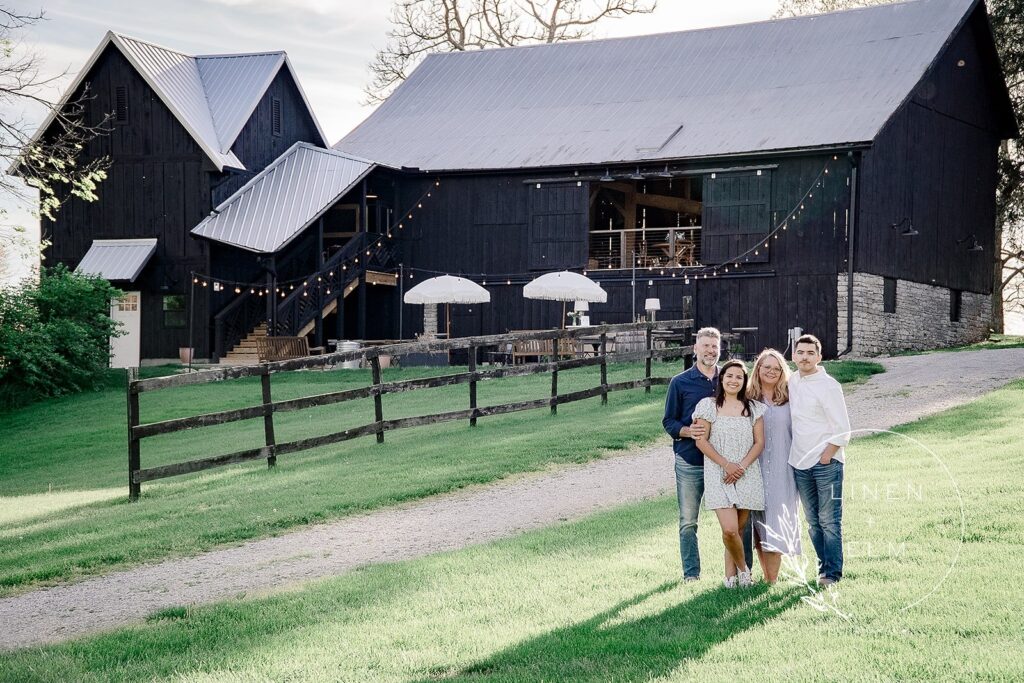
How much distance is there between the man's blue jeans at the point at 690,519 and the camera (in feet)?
24.5

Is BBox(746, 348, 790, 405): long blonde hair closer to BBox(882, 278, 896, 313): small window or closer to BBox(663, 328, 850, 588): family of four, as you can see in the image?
BBox(663, 328, 850, 588): family of four

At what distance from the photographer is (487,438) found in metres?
15.3

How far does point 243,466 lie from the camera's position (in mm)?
14664

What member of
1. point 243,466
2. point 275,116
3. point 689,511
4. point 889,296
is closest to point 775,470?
point 689,511

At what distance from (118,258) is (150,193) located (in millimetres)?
2024

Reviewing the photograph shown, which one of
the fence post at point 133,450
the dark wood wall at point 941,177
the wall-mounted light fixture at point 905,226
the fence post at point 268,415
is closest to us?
the fence post at point 133,450

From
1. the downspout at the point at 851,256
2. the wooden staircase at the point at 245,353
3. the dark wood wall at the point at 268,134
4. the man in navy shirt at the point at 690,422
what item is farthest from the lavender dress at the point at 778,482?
the dark wood wall at the point at 268,134

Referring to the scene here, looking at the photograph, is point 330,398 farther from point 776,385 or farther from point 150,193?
point 150,193

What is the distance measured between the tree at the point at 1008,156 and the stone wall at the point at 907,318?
2.62m

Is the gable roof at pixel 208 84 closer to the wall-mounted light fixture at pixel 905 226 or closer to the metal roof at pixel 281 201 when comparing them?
the metal roof at pixel 281 201

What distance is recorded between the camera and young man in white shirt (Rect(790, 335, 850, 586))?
7.01m

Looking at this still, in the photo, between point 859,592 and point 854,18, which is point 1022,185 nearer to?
point 854,18

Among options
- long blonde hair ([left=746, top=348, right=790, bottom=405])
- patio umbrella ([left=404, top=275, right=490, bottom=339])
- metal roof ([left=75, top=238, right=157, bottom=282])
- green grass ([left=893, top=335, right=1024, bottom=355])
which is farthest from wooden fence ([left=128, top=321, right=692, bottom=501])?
metal roof ([left=75, top=238, right=157, bottom=282])

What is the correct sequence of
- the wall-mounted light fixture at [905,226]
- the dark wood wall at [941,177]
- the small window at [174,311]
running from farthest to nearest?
1. the small window at [174,311]
2. the wall-mounted light fixture at [905,226]
3. the dark wood wall at [941,177]
